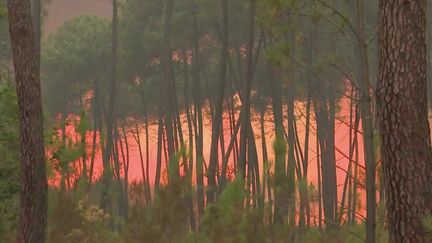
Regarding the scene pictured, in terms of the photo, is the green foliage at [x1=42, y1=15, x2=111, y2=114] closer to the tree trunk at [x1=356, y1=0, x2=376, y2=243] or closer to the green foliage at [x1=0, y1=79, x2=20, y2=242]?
the green foliage at [x1=0, y1=79, x2=20, y2=242]

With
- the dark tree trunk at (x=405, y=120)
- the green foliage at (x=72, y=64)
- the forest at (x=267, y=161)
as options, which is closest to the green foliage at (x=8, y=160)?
the forest at (x=267, y=161)

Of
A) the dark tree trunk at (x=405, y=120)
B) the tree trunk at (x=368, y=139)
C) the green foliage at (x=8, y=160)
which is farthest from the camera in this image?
the green foliage at (x=8, y=160)

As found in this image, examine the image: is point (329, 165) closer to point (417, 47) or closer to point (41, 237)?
point (41, 237)

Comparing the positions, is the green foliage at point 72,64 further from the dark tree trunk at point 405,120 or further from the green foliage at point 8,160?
the dark tree trunk at point 405,120

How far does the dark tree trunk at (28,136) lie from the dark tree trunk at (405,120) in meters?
4.65

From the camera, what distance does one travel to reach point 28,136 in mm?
8852

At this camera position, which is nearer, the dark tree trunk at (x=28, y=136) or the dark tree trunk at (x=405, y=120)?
the dark tree trunk at (x=405, y=120)

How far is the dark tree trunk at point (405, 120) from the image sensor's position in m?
5.75

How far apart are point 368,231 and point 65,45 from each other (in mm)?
31651

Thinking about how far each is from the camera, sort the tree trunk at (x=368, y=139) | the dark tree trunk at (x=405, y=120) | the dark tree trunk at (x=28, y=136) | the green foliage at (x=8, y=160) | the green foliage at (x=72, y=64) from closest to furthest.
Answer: the dark tree trunk at (x=405, y=120), the tree trunk at (x=368, y=139), the dark tree trunk at (x=28, y=136), the green foliage at (x=8, y=160), the green foliage at (x=72, y=64)

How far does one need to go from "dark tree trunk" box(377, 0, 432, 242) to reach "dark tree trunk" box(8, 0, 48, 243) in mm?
4647

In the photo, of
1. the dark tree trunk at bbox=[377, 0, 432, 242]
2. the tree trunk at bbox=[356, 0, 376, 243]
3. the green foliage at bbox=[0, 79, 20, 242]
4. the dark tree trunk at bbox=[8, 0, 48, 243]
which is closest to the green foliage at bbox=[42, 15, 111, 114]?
the green foliage at bbox=[0, 79, 20, 242]

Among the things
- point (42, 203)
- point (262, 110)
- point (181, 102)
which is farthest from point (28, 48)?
point (181, 102)

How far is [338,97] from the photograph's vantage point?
32.4m
